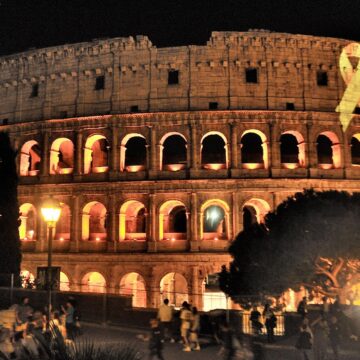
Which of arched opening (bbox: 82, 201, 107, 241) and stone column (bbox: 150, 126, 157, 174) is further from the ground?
stone column (bbox: 150, 126, 157, 174)

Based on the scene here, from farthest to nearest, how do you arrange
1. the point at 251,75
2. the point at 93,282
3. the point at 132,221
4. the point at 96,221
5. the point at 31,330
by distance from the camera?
the point at 96,221
the point at 132,221
the point at 93,282
the point at 251,75
the point at 31,330

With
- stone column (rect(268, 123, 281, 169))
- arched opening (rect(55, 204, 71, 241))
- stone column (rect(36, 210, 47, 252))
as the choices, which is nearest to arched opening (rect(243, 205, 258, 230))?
stone column (rect(268, 123, 281, 169))

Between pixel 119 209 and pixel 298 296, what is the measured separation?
Result: 10743 millimetres

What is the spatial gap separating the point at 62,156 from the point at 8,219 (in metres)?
9.50

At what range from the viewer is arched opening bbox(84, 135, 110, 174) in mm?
30938

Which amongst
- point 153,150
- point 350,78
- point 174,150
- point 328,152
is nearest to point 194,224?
point 153,150

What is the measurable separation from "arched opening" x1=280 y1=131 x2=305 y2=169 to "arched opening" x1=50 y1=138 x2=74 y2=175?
13124 millimetres

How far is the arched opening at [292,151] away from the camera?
30.0 meters

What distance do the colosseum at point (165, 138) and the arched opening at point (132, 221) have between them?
11 cm

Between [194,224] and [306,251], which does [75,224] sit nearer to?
[194,224]

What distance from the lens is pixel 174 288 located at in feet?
109

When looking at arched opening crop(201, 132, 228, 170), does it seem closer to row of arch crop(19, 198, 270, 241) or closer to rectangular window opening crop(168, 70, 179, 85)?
row of arch crop(19, 198, 270, 241)

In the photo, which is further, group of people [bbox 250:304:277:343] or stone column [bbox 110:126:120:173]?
stone column [bbox 110:126:120:173]

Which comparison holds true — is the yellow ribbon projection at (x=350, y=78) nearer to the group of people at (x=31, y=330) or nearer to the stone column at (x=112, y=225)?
the stone column at (x=112, y=225)
